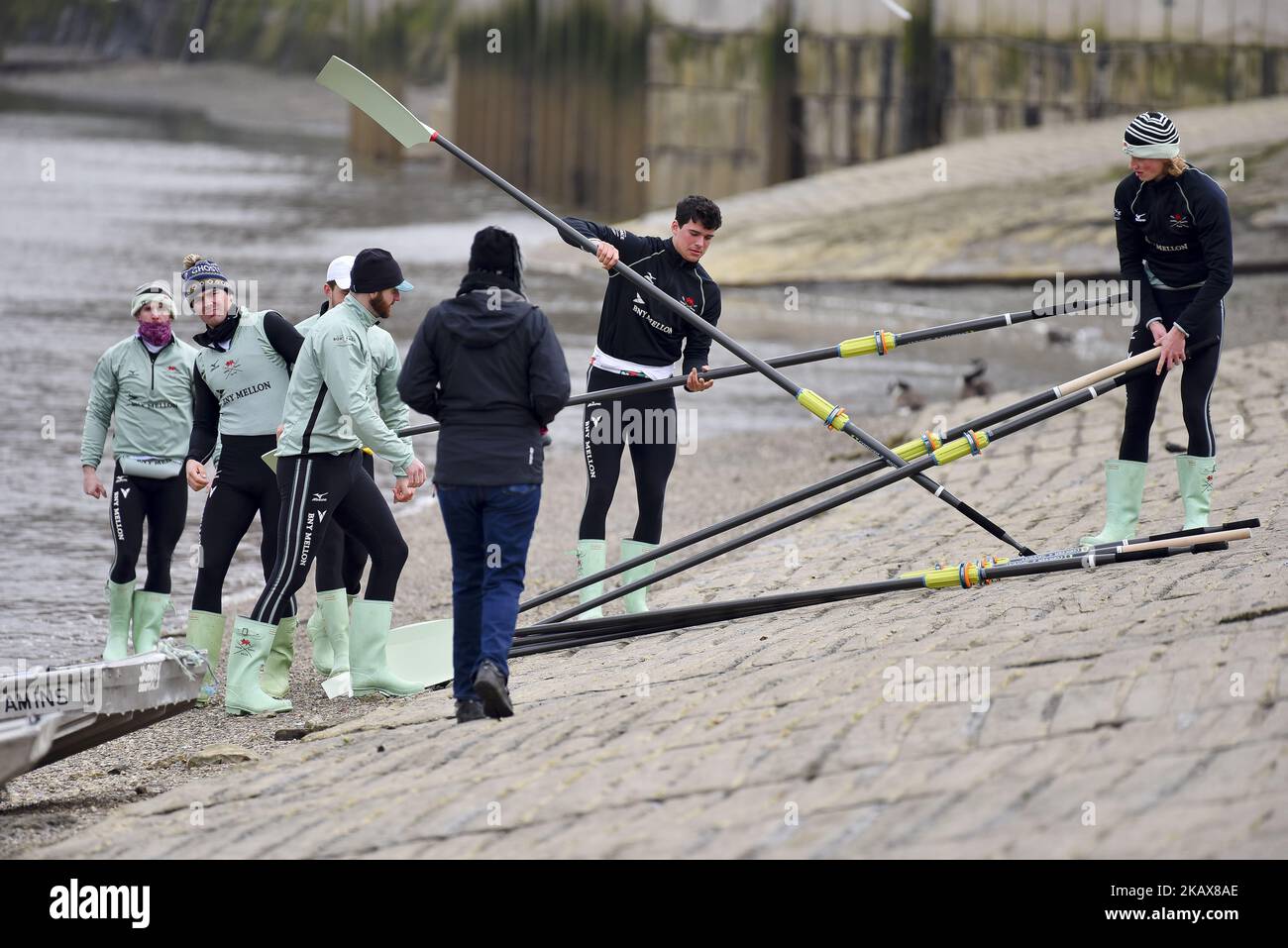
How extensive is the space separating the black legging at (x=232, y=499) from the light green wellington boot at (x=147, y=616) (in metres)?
0.64

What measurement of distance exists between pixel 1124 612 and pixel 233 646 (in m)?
3.55

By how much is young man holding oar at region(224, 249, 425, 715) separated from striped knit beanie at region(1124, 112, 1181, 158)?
3.17 m

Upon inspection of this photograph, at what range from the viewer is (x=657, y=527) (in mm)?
8078

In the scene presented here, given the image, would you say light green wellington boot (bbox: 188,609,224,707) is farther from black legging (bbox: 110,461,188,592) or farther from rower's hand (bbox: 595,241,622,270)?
rower's hand (bbox: 595,241,622,270)

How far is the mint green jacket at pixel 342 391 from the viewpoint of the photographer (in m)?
6.66

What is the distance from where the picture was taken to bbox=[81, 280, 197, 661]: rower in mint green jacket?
765cm

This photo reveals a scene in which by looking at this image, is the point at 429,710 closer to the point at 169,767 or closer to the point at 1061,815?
the point at 169,767

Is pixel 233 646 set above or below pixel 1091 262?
below

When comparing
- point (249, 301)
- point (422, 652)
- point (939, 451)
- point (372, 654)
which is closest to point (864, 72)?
point (249, 301)

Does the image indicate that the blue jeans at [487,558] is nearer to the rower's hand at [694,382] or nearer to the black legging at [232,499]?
the black legging at [232,499]

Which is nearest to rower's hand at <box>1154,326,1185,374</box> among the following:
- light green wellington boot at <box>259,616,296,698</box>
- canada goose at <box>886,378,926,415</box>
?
light green wellington boot at <box>259,616,296,698</box>

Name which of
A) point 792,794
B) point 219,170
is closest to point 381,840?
point 792,794

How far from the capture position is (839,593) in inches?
294
